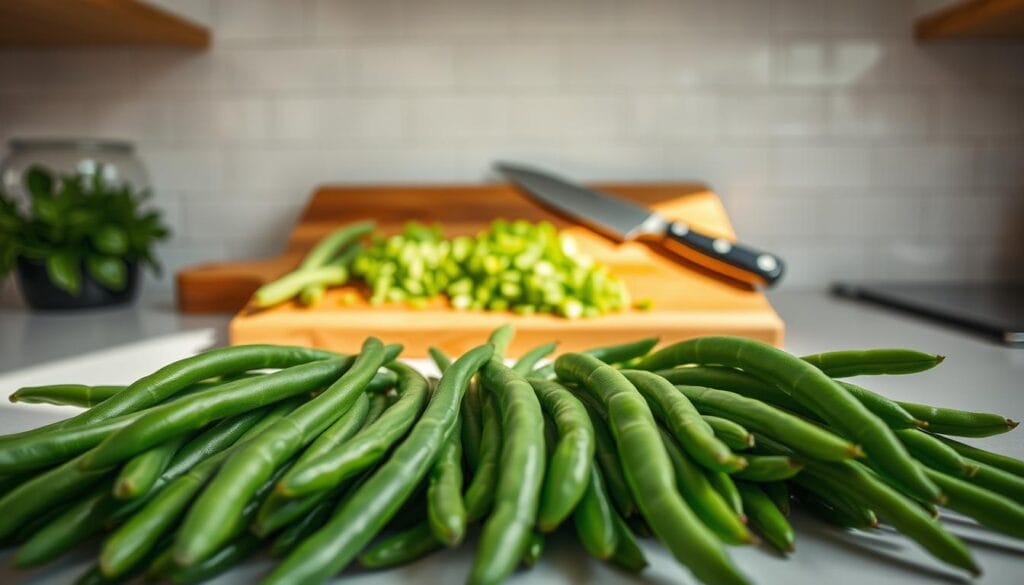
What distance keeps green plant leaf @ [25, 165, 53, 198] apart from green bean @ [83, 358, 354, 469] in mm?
1223

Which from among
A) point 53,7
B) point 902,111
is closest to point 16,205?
point 53,7

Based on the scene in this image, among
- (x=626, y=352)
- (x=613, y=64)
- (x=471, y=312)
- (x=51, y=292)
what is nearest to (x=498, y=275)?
(x=471, y=312)

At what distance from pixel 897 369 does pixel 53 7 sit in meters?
1.61

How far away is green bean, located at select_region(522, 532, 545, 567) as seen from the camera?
21.0 inches

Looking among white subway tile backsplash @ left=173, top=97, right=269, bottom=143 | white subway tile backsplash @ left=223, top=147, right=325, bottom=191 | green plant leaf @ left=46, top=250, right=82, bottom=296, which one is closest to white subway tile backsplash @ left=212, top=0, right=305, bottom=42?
white subway tile backsplash @ left=173, top=97, right=269, bottom=143

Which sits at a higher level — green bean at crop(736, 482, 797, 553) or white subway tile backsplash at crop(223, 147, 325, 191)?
white subway tile backsplash at crop(223, 147, 325, 191)

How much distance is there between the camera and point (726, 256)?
1533 mm

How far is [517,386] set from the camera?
0.66m

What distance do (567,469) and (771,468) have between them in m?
0.14

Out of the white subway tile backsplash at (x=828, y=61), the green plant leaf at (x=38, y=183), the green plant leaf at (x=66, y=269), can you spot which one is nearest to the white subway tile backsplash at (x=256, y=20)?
the green plant leaf at (x=38, y=183)

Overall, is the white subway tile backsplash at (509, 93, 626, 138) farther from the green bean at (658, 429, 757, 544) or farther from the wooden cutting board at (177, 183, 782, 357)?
the green bean at (658, 429, 757, 544)

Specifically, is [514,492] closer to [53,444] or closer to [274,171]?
[53,444]

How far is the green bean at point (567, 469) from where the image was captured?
51cm

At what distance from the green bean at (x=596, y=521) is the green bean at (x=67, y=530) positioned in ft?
1.05
